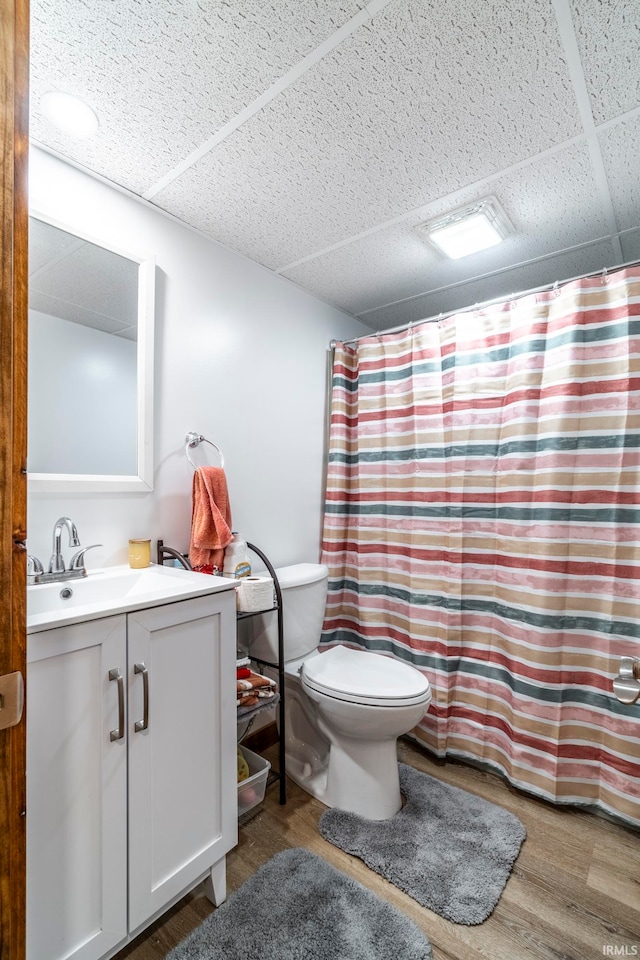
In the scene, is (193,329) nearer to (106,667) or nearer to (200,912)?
(106,667)

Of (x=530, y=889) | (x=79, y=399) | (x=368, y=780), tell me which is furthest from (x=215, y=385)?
(x=530, y=889)

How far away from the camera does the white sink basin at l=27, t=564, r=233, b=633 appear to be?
927 millimetres

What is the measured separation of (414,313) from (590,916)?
8.37 ft

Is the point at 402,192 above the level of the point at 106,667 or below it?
above

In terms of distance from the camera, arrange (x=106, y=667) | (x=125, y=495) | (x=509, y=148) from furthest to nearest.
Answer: (x=125, y=495) → (x=509, y=148) → (x=106, y=667)

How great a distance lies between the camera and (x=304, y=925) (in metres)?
1.15

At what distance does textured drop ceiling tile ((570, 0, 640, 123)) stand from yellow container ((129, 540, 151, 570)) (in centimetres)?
176

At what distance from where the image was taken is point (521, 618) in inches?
67.8

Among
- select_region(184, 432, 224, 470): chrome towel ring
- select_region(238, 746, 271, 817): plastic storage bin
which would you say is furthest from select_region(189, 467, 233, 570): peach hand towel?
select_region(238, 746, 271, 817): plastic storage bin

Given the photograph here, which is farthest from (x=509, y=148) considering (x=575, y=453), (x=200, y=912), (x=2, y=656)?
(x=200, y=912)

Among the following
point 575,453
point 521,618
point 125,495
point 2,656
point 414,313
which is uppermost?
point 414,313

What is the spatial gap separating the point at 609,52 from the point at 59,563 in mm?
1928

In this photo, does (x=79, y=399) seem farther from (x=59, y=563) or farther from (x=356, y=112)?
(x=356, y=112)

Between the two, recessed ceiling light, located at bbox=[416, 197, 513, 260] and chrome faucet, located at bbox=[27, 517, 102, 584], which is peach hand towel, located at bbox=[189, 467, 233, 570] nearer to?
chrome faucet, located at bbox=[27, 517, 102, 584]
